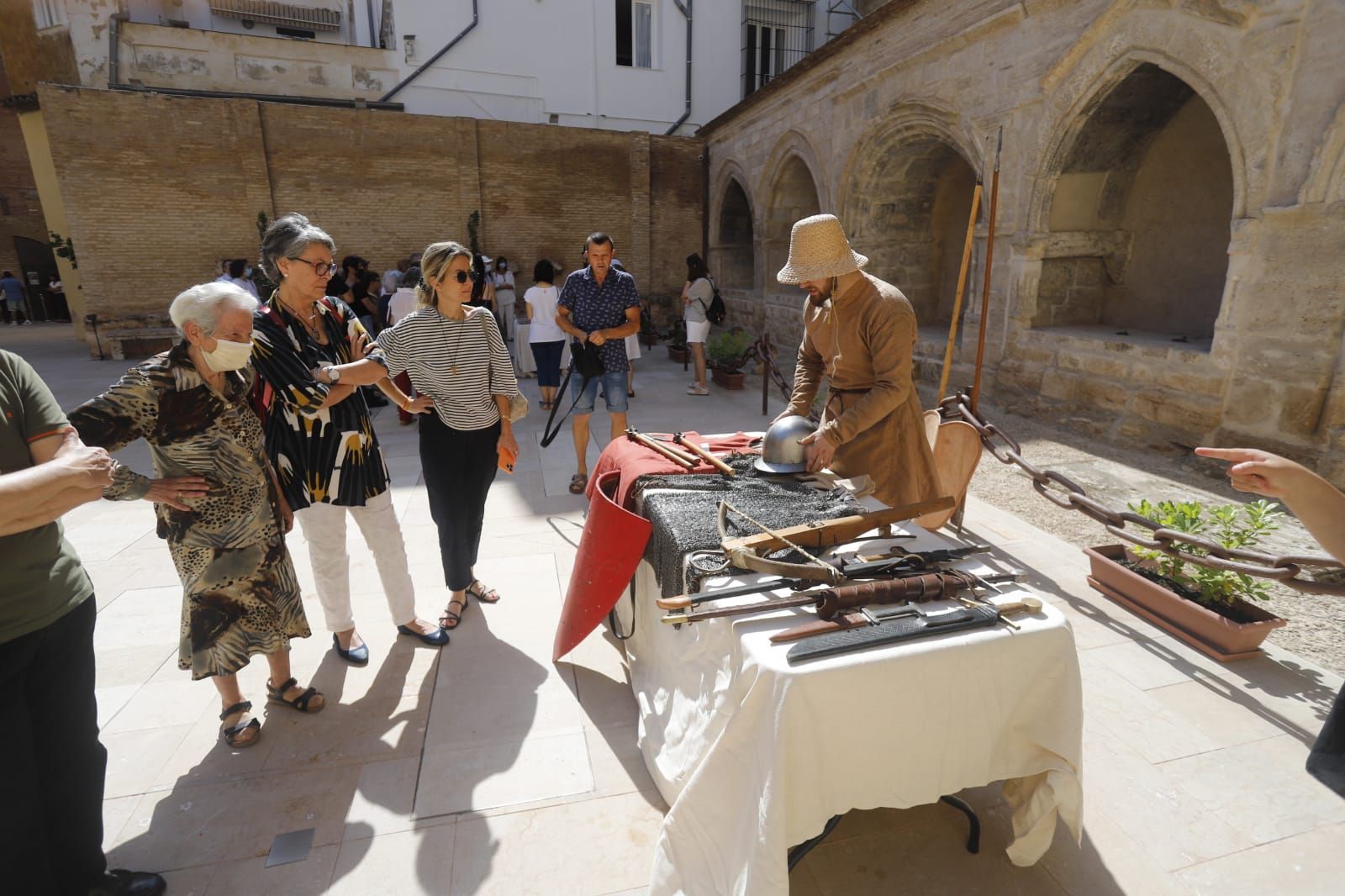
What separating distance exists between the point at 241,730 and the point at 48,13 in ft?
69.8

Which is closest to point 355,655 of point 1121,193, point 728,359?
point 728,359

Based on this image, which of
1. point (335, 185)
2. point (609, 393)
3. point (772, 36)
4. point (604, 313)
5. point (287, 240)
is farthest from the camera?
point (772, 36)

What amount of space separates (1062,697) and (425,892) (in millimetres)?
1879

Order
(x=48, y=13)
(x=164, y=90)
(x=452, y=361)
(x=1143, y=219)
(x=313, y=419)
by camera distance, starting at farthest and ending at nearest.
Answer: (x=48, y=13), (x=164, y=90), (x=1143, y=219), (x=452, y=361), (x=313, y=419)

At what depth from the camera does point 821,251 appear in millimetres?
2854

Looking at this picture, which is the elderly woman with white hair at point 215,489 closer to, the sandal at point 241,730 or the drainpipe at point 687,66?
the sandal at point 241,730

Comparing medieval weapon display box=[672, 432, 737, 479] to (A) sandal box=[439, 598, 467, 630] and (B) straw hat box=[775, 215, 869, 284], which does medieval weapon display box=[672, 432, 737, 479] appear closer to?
(B) straw hat box=[775, 215, 869, 284]

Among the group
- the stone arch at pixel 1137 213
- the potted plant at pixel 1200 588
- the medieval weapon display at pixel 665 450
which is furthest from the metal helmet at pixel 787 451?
the stone arch at pixel 1137 213

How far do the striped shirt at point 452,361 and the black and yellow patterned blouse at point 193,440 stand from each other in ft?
2.73

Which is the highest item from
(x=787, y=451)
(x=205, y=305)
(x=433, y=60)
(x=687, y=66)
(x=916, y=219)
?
(x=687, y=66)

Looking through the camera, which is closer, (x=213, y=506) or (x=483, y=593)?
(x=213, y=506)

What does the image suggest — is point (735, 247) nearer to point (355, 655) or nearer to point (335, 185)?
point (335, 185)

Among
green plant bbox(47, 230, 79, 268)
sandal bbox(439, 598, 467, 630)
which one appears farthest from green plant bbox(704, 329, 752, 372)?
green plant bbox(47, 230, 79, 268)

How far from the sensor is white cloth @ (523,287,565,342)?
740cm
